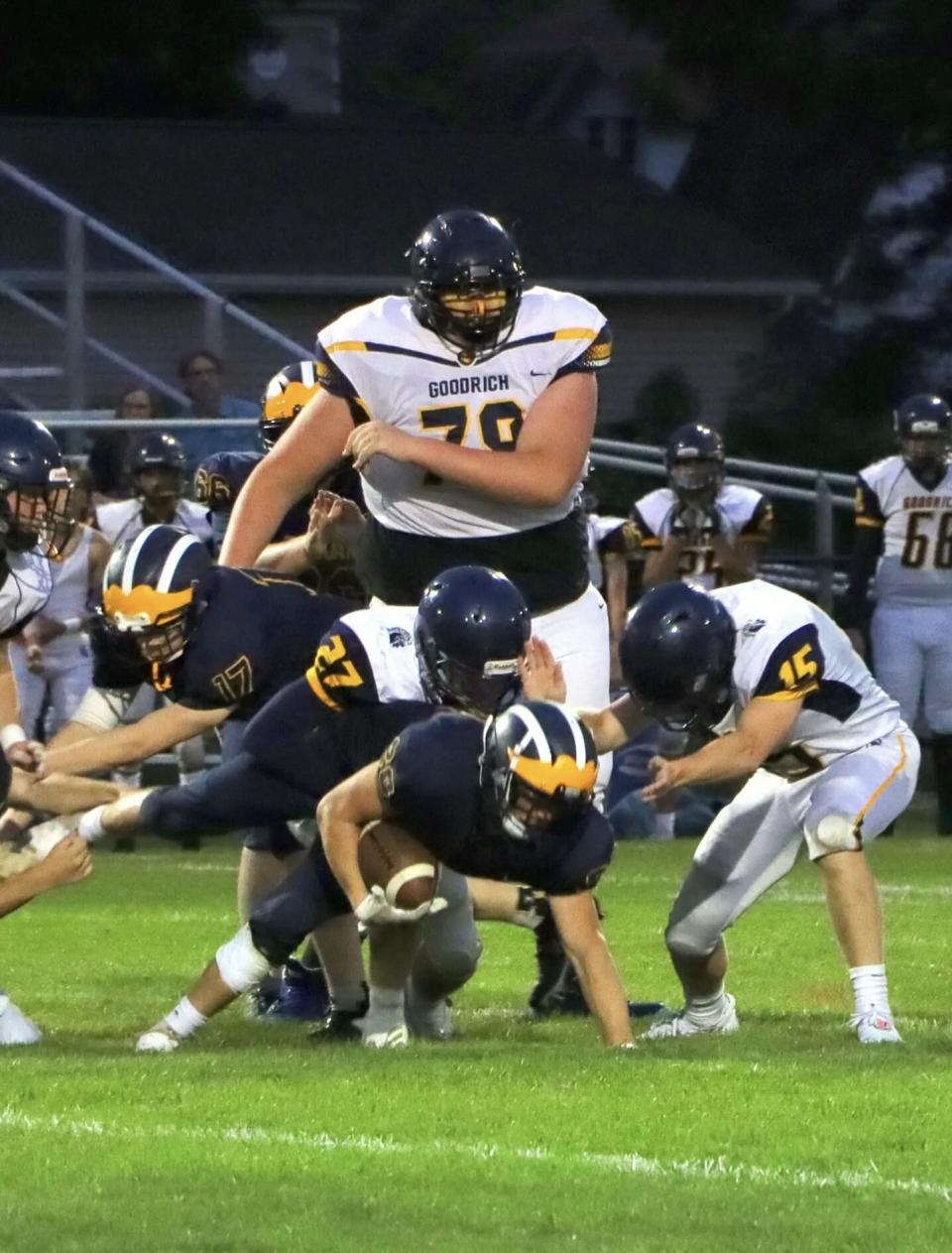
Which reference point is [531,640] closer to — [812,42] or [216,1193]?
[216,1193]

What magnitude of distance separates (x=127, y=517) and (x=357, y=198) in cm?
1312

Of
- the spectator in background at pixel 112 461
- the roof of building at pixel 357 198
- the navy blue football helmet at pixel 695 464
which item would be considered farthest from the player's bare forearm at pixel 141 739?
the roof of building at pixel 357 198

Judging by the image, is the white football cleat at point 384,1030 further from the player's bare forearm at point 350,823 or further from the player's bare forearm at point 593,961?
the player's bare forearm at point 593,961

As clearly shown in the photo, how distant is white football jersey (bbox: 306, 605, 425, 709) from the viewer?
6.29m

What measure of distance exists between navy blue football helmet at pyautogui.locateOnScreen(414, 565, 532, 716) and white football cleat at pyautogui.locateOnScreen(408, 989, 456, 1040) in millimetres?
843

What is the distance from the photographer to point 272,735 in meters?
6.41

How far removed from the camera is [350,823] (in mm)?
6125

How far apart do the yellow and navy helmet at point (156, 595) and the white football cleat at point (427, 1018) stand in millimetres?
1027

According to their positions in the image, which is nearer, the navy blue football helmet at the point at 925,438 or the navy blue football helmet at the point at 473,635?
the navy blue football helmet at the point at 473,635

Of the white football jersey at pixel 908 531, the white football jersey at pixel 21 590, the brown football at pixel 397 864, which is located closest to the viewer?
the brown football at pixel 397 864

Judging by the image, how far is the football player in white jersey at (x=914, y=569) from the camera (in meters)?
12.0

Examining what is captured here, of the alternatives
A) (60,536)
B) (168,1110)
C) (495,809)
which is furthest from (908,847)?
(168,1110)

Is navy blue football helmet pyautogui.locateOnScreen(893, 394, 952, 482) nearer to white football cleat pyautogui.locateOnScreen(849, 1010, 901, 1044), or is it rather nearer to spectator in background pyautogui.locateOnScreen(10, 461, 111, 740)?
spectator in background pyautogui.locateOnScreen(10, 461, 111, 740)

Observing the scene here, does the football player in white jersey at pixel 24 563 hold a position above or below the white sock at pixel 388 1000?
above
